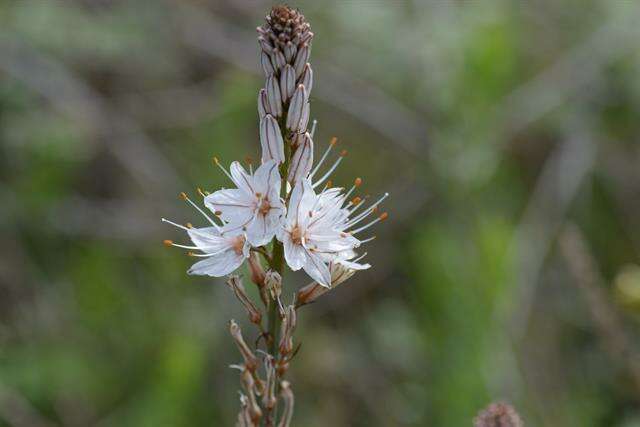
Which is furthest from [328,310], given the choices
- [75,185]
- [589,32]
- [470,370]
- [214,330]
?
[589,32]

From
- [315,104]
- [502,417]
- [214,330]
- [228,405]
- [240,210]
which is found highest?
[315,104]

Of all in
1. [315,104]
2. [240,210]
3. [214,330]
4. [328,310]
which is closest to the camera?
[240,210]

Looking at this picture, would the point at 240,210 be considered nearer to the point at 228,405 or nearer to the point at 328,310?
the point at 228,405

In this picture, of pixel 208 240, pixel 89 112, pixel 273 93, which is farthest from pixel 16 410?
pixel 273 93

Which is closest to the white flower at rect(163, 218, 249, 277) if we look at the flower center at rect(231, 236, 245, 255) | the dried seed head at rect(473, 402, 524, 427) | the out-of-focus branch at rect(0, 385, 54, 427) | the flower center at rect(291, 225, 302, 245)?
the flower center at rect(231, 236, 245, 255)

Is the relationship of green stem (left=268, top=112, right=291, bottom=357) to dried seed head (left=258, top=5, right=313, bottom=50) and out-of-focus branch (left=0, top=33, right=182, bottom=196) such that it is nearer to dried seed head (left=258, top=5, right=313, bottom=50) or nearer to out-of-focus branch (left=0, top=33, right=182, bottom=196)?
dried seed head (left=258, top=5, right=313, bottom=50)

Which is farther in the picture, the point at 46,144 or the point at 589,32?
the point at 589,32

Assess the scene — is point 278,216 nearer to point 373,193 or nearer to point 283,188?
point 283,188
